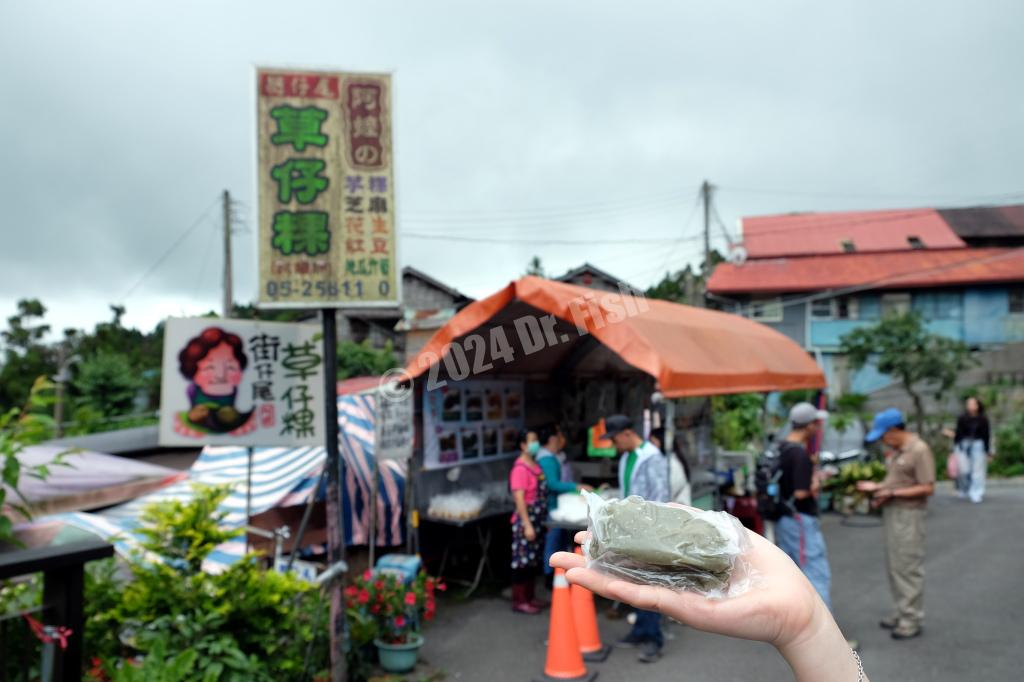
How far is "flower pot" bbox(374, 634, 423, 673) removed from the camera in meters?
5.64

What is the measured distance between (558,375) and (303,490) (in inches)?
157

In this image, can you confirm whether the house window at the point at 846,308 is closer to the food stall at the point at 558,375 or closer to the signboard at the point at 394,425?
the food stall at the point at 558,375

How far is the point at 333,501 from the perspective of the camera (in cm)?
502

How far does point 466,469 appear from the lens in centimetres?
852

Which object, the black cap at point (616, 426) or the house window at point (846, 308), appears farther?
the house window at point (846, 308)

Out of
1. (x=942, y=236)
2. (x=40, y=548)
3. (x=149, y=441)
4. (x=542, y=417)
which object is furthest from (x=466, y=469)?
(x=942, y=236)

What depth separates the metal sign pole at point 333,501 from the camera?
4.98 m

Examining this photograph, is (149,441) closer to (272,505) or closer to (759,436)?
(272,505)

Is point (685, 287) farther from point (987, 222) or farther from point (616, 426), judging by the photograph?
point (616, 426)

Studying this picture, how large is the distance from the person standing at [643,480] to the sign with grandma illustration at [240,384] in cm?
249

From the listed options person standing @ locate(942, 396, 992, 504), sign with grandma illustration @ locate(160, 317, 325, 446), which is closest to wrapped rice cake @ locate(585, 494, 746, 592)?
sign with grandma illustration @ locate(160, 317, 325, 446)

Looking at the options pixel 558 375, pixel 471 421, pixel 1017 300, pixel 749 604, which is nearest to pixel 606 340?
pixel 471 421

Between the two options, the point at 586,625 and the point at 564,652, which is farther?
the point at 586,625

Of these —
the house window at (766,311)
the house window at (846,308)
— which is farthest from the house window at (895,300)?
the house window at (766,311)
